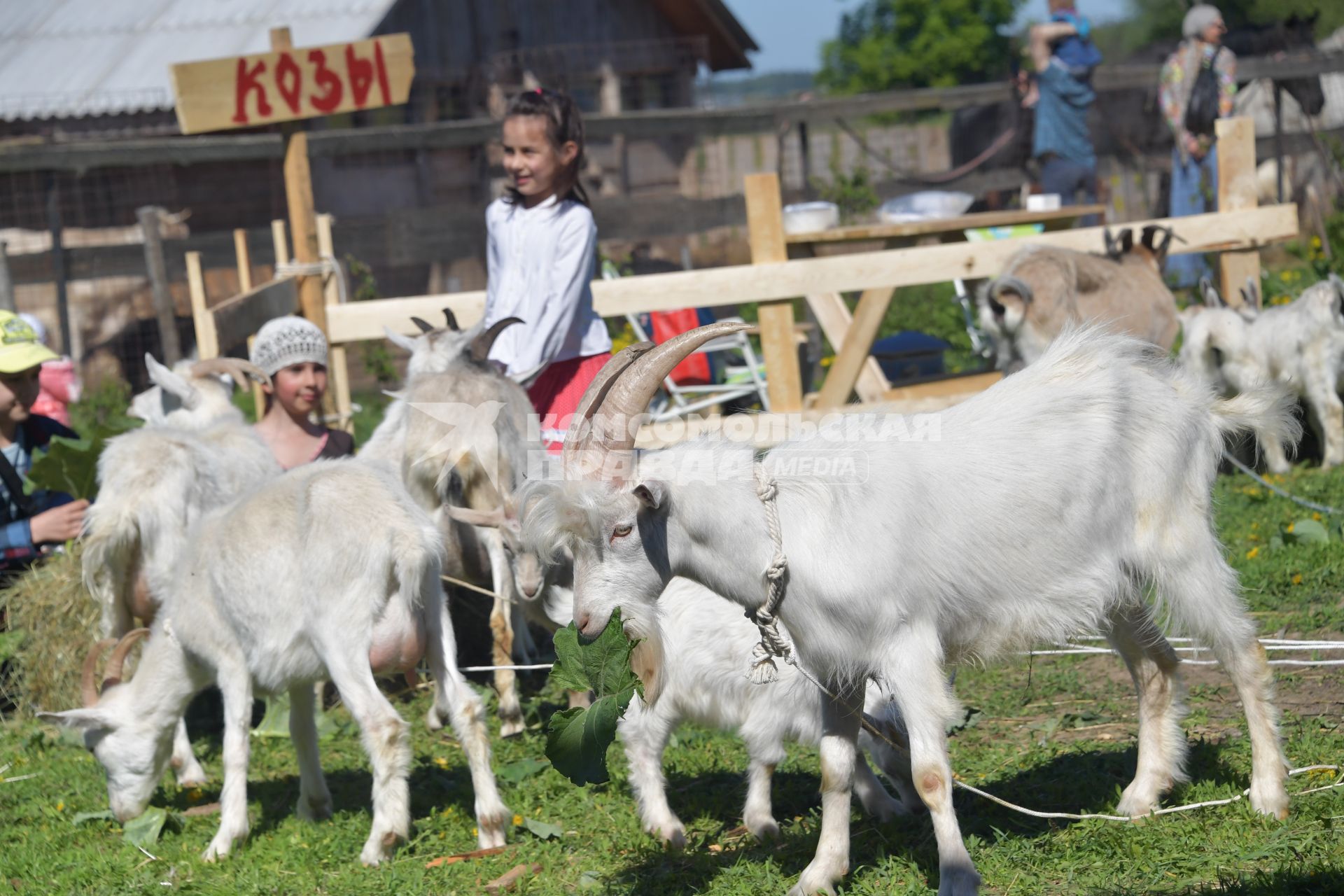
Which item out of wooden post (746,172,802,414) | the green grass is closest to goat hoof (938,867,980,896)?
the green grass

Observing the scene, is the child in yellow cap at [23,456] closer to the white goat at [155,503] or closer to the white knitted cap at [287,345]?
the white goat at [155,503]

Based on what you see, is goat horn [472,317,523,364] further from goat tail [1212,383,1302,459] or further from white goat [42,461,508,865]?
goat tail [1212,383,1302,459]

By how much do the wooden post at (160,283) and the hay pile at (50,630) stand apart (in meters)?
4.82

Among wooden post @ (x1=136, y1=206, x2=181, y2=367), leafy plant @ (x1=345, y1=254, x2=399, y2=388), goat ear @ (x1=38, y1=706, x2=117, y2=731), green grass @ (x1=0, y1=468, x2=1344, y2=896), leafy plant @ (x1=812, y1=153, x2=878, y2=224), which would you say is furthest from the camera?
leafy plant @ (x1=812, y1=153, x2=878, y2=224)

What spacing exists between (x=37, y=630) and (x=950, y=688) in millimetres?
4261

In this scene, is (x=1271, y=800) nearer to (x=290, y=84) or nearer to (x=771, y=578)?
(x=771, y=578)

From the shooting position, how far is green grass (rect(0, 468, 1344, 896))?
3518 mm

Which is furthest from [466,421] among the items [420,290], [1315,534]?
[420,290]

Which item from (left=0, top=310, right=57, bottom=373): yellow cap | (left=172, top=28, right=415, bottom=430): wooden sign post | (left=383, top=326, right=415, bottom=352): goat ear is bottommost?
(left=383, top=326, right=415, bottom=352): goat ear

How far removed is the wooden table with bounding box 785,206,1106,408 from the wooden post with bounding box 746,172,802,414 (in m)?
0.33

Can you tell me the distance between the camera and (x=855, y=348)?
746 cm

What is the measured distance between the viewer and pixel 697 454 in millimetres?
3350

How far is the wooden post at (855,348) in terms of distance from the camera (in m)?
7.39

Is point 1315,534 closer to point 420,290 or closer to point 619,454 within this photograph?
point 619,454
